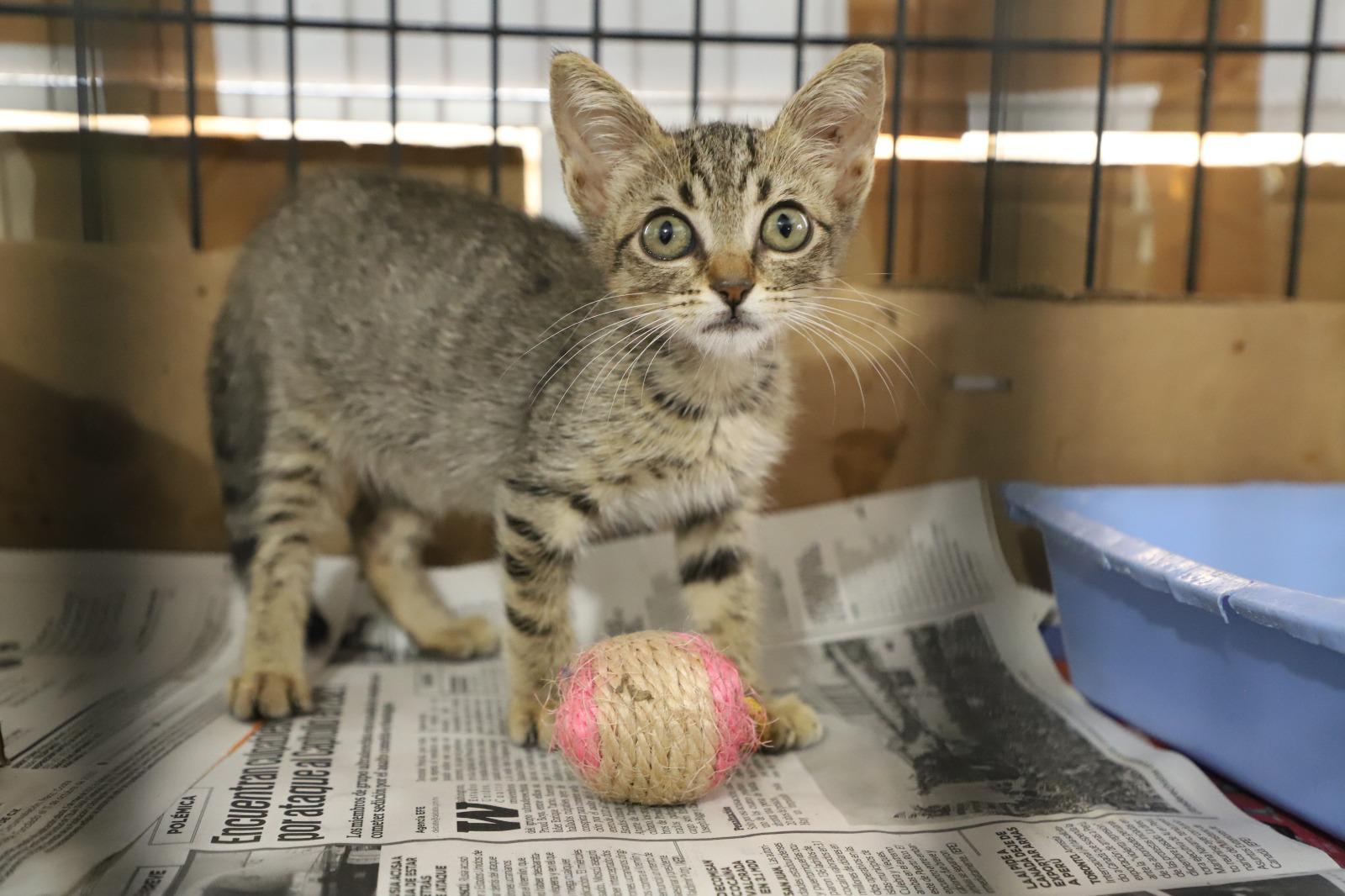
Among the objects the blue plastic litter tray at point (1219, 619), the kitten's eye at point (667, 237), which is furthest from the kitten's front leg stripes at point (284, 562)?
the blue plastic litter tray at point (1219, 619)

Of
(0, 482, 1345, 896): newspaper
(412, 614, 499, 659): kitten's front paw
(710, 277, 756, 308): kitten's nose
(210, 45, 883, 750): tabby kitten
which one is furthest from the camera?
(412, 614, 499, 659): kitten's front paw

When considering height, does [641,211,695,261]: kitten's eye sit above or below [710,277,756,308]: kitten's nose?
above

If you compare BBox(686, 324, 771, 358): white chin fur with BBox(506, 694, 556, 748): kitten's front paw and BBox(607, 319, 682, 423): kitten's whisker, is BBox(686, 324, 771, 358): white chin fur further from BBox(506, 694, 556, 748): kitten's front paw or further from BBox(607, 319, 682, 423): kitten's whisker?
BBox(506, 694, 556, 748): kitten's front paw

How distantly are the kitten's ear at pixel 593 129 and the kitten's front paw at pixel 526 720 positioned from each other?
56cm

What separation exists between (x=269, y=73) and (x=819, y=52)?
2.88 feet

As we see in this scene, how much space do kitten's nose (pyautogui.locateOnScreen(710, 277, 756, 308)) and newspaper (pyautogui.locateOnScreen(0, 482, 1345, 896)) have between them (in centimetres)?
51

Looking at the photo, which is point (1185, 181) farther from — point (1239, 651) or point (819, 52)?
point (1239, 651)

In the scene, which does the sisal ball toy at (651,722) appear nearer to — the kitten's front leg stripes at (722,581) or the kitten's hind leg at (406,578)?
the kitten's front leg stripes at (722,581)

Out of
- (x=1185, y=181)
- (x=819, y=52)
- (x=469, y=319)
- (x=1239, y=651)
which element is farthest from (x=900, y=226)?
(x=1239, y=651)

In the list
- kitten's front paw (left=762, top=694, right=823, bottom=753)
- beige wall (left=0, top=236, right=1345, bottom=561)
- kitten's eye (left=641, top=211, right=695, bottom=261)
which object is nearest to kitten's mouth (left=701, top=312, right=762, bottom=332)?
kitten's eye (left=641, top=211, right=695, bottom=261)

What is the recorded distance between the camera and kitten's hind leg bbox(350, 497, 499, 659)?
154 cm

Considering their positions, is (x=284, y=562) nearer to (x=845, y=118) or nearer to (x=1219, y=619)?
(x=845, y=118)

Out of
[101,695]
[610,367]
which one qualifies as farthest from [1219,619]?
[101,695]

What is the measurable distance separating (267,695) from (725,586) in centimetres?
58
